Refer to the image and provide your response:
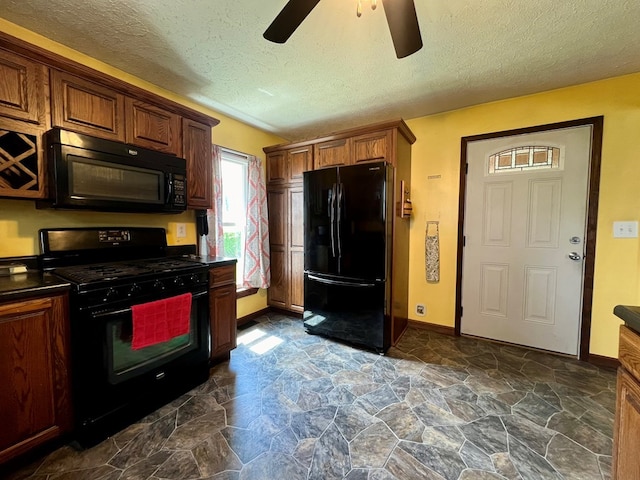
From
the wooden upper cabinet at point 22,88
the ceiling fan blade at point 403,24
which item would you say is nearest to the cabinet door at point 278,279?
the wooden upper cabinet at point 22,88

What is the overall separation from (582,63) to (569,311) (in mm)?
2096

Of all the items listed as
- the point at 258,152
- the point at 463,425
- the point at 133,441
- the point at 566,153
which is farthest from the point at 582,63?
the point at 133,441

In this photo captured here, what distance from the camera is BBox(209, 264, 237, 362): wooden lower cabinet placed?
223 cm

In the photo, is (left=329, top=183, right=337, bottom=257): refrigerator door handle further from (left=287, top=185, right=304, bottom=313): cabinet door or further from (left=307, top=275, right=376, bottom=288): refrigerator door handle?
(left=287, top=185, right=304, bottom=313): cabinet door

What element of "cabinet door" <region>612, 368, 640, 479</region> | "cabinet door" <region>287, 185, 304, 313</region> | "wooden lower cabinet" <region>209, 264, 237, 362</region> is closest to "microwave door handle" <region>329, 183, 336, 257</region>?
"cabinet door" <region>287, 185, 304, 313</region>

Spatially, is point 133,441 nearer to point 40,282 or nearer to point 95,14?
point 40,282

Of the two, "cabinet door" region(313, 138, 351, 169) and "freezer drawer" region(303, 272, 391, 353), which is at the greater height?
"cabinet door" region(313, 138, 351, 169)

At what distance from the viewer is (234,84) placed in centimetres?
235

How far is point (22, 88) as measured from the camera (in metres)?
1.50

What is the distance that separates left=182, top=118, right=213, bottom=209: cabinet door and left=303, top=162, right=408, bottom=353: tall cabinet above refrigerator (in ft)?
3.29

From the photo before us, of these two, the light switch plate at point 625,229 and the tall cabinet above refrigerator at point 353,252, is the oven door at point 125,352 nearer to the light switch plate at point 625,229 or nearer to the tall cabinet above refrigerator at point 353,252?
the tall cabinet above refrigerator at point 353,252

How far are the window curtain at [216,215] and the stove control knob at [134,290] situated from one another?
110cm

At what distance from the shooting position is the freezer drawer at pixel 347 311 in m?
2.54

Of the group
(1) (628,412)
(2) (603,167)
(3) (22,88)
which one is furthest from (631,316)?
(3) (22,88)
